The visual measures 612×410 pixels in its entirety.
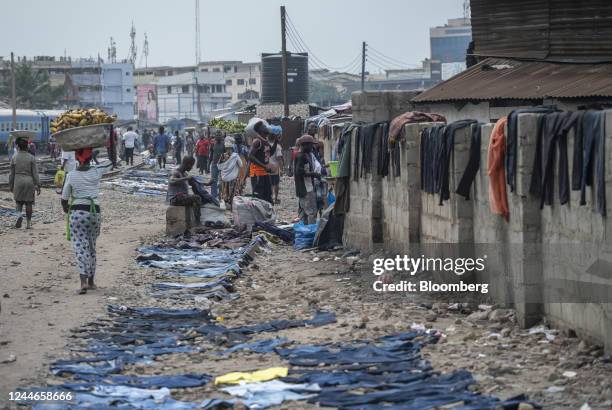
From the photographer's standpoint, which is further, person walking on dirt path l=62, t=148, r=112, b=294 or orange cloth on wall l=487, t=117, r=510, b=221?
person walking on dirt path l=62, t=148, r=112, b=294

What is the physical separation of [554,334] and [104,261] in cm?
799

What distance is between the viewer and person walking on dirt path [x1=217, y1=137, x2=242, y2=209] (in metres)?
22.2

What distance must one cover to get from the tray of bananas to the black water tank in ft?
126

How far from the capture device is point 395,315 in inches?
417

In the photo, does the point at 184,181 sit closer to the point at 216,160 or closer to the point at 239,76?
the point at 216,160

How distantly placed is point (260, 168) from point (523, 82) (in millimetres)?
5107

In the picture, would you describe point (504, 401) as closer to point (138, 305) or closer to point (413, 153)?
point (138, 305)

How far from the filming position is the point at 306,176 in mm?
17766

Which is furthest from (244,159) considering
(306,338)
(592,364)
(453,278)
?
(592,364)

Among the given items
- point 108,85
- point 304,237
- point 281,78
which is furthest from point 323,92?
point 304,237

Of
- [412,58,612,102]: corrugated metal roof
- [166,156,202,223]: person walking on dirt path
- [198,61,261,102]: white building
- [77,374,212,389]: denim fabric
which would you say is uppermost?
[198,61,261,102]: white building

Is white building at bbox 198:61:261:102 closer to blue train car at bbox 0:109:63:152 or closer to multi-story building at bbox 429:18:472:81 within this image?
multi-story building at bbox 429:18:472:81

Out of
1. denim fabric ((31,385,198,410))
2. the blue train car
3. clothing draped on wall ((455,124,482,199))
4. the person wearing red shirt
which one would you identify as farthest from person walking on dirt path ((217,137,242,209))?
the blue train car

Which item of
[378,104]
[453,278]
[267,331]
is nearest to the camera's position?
[267,331]
